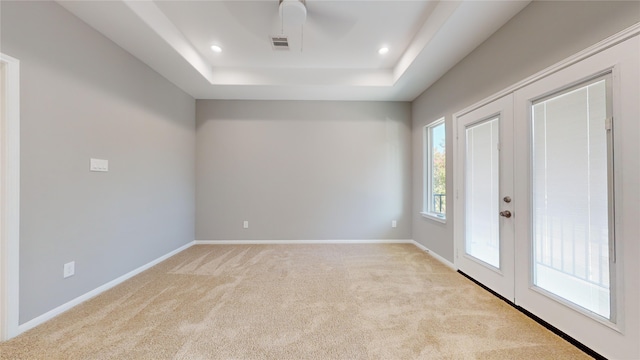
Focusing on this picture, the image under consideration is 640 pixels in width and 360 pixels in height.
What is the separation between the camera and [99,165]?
2.40 m

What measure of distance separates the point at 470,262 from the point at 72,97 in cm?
437

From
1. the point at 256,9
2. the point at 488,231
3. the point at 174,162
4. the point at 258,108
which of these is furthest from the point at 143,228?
the point at 488,231

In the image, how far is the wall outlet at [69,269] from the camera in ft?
6.85

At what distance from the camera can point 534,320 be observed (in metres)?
1.94

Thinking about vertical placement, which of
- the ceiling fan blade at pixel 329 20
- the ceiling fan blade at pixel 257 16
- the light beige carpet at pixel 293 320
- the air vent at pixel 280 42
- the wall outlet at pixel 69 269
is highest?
the ceiling fan blade at pixel 257 16

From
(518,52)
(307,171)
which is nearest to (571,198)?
(518,52)

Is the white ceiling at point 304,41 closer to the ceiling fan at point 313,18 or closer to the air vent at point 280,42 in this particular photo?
Answer: the ceiling fan at point 313,18

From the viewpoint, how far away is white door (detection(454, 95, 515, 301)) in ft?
7.31

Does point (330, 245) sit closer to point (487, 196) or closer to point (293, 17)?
point (487, 196)

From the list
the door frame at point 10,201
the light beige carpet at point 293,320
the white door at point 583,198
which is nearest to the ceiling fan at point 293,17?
the door frame at point 10,201

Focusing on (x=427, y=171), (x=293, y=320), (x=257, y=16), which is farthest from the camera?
(x=427, y=171)

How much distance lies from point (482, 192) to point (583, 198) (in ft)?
3.24

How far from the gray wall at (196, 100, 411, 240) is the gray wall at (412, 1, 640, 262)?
0.86 meters

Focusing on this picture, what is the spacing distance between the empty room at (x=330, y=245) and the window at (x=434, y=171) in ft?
0.12
